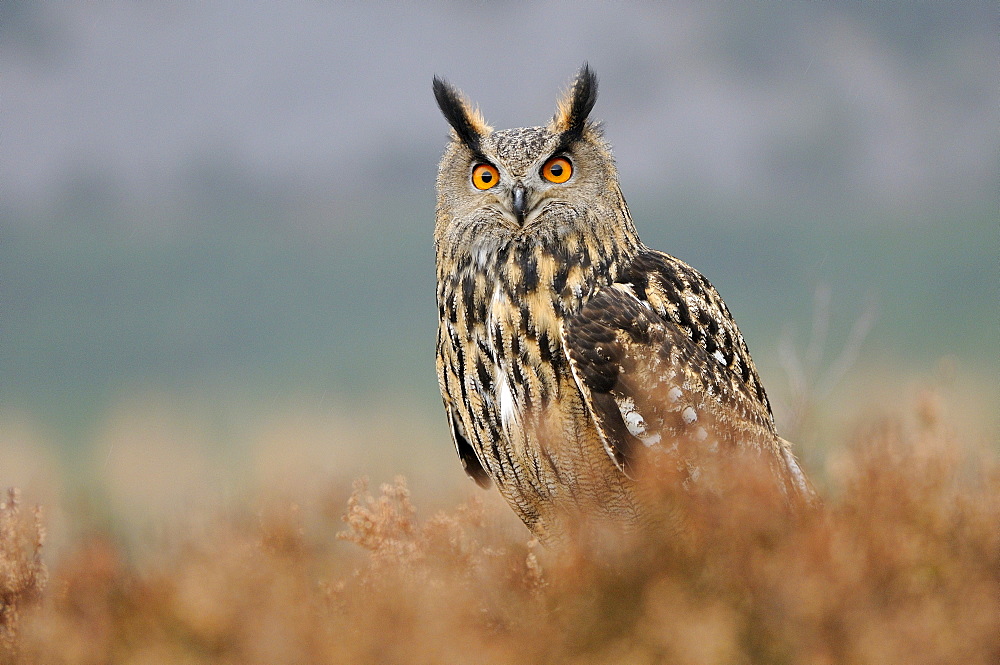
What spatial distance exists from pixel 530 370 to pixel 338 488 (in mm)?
609

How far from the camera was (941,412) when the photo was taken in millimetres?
2174

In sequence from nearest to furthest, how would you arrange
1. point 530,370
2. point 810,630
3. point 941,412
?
point 810,630 → point 530,370 → point 941,412

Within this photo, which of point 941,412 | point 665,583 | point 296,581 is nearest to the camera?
point 665,583

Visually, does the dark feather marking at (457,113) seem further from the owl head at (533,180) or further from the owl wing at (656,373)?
the owl wing at (656,373)

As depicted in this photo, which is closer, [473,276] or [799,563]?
[799,563]

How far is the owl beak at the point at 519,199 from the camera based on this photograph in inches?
85.2

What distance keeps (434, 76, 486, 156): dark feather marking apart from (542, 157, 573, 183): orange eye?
9.1 inches

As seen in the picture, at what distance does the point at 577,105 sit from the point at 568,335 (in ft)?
2.55

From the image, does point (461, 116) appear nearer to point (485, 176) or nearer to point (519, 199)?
point (485, 176)

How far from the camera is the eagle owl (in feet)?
6.21

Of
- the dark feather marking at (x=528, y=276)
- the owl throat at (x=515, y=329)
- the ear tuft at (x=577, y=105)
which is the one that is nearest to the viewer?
the owl throat at (x=515, y=329)

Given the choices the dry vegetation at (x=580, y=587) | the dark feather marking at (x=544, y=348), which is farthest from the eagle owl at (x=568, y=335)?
the dry vegetation at (x=580, y=587)

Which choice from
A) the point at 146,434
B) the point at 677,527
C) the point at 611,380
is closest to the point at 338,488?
the point at 611,380

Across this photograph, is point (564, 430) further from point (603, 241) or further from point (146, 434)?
point (146, 434)
